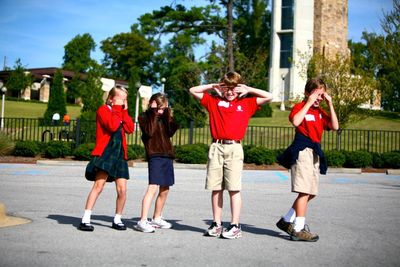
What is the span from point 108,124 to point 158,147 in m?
0.65

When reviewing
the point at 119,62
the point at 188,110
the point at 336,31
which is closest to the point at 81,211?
the point at 188,110

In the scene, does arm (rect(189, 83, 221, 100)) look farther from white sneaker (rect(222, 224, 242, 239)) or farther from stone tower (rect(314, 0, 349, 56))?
stone tower (rect(314, 0, 349, 56))

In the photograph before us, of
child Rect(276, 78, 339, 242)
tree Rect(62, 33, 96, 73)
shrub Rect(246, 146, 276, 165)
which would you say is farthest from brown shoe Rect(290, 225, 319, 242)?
tree Rect(62, 33, 96, 73)

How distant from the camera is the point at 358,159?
62.1 feet

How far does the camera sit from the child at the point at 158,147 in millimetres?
5988

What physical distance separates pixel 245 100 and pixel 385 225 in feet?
8.26

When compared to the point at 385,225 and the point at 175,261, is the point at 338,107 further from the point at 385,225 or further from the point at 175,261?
the point at 175,261

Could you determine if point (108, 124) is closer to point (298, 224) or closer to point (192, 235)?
point (192, 235)

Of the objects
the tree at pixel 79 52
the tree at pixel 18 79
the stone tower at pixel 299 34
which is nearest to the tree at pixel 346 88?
the stone tower at pixel 299 34

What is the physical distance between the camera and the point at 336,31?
1820 inches

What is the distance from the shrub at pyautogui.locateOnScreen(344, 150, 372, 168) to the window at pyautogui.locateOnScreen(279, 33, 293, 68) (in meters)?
28.9

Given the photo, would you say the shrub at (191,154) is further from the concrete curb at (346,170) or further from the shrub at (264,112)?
the shrub at (264,112)

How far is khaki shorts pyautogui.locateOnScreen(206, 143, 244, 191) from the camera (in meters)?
5.59

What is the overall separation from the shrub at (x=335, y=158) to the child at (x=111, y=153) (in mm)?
13851
